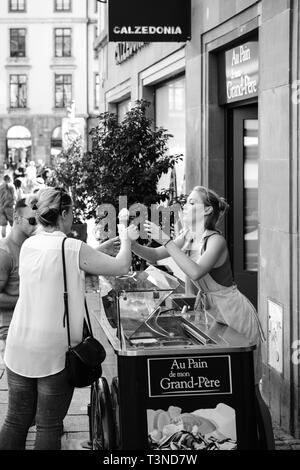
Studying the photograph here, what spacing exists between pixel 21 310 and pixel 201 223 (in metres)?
1.34

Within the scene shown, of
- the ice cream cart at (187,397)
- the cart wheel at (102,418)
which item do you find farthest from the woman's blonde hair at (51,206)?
the cart wheel at (102,418)

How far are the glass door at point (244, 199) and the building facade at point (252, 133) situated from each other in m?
0.01

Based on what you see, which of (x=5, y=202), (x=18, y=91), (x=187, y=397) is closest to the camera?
(x=187, y=397)

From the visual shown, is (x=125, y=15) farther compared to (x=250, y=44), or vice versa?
(x=125, y=15)

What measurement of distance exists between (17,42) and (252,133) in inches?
2708

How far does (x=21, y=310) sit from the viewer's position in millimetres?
4793

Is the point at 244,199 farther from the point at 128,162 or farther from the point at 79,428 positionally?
the point at 79,428

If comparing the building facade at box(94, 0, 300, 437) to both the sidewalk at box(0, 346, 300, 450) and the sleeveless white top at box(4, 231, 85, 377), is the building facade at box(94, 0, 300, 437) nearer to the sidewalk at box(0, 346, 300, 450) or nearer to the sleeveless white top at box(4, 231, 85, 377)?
the sidewalk at box(0, 346, 300, 450)

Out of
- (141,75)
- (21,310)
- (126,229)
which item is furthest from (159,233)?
(141,75)

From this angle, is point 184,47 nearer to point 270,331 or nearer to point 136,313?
point 270,331

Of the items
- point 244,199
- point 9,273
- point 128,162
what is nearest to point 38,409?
point 9,273

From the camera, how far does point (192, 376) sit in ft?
15.4

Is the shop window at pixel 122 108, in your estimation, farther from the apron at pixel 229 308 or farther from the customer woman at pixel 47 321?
the customer woman at pixel 47 321

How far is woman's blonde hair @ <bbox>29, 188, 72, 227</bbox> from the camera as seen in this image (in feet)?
16.0
